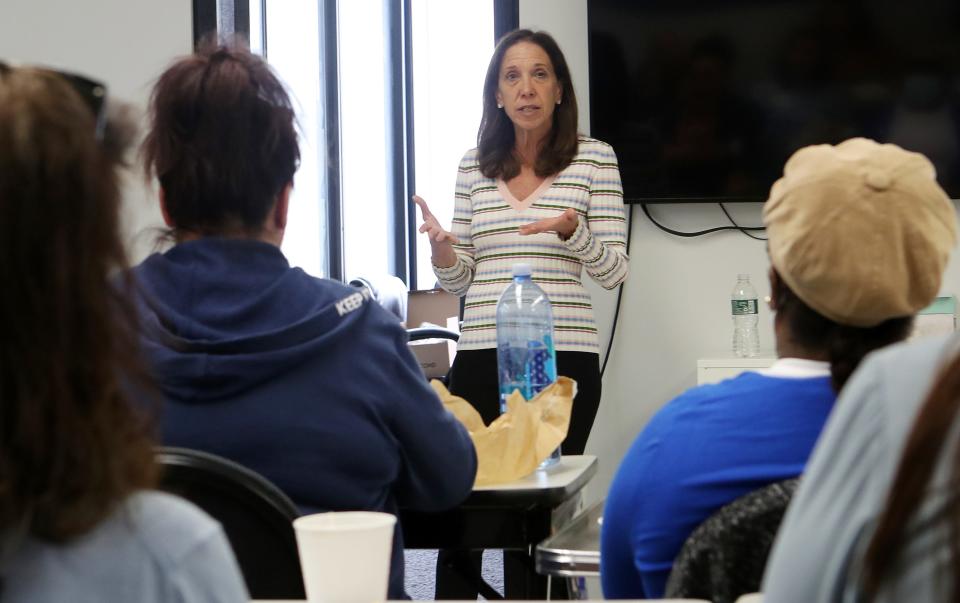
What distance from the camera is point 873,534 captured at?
1.82 ft

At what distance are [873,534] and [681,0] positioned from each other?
3420 millimetres

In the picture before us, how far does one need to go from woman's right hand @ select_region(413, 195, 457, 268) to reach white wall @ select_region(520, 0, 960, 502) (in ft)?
3.34

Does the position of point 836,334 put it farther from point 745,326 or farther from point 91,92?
point 745,326

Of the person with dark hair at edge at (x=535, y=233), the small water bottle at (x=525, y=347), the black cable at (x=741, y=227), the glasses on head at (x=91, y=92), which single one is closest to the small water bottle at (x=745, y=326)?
the black cable at (x=741, y=227)

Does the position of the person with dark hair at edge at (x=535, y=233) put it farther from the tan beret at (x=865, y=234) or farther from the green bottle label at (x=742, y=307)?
the tan beret at (x=865, y=234)

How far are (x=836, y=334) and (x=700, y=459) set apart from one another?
0.21 metres

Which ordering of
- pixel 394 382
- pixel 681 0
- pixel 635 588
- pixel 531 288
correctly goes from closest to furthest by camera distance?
1. pixel 635 588
2. pixel 394 382
3. pixel 531 288
4. pixel 681 0

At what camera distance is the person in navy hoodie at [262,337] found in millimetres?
1416

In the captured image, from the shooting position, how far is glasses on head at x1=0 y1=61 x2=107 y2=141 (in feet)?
2.19

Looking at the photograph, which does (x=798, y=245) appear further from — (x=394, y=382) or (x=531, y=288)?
(x=531, y=288)

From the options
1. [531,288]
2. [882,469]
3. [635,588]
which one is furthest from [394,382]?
[531,288]

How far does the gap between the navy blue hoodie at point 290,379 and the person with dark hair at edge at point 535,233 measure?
4.36 feet

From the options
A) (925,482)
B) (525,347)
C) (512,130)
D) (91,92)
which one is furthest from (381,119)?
(925,482)

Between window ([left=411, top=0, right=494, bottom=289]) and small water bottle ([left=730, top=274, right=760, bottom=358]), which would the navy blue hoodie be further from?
window ([left=411, top=0, right=494, bottom=289])
